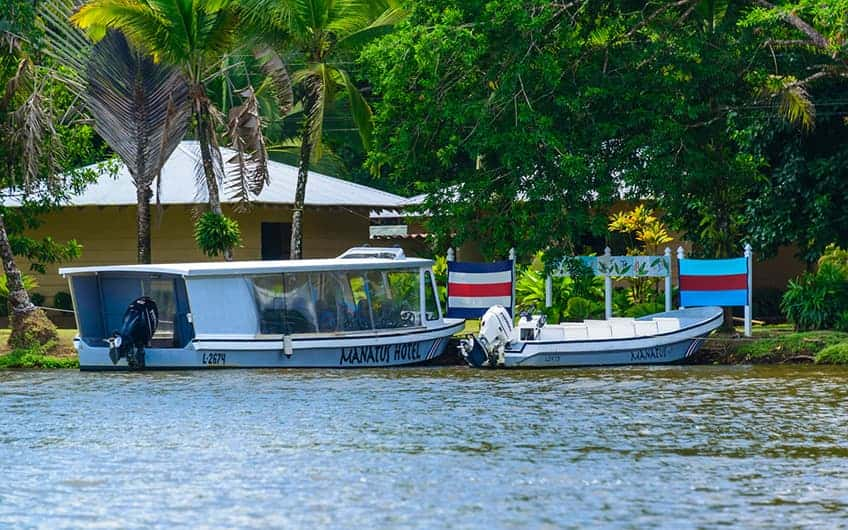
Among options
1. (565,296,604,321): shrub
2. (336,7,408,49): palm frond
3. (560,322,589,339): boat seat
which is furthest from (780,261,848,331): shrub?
(336,7,408,49): palm frond

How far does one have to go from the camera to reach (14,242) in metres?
32.2

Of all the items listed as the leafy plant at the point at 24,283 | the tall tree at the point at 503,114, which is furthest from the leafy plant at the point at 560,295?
the leafy plant at the point at 24,283

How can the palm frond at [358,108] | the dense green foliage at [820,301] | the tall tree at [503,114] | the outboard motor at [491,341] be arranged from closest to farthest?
the outboard motor at [491,341] → the tall tree at [503,114] → the dense green foliage at [820,301] → the palm frond at [358,108]

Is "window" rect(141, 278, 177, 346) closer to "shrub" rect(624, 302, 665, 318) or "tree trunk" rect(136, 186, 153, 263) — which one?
Answer: "tree trunk" rect(136, 186, 153, 263)

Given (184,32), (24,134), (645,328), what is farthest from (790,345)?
(24,134)

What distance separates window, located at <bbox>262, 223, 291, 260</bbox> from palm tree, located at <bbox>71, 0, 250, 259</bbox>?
7162 millimetres

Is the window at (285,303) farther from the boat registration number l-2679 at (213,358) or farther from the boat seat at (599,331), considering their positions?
the boat seat at (599,331)

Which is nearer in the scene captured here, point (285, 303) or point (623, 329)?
point (285, 303)

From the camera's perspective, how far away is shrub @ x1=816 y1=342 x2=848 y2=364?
88.0 feet

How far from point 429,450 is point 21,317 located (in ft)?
45.2

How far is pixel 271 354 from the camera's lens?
27203mm

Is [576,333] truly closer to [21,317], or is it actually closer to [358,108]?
[358,108]

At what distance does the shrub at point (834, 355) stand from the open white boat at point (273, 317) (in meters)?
6.65

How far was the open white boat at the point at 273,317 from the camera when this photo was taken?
27.1 m
